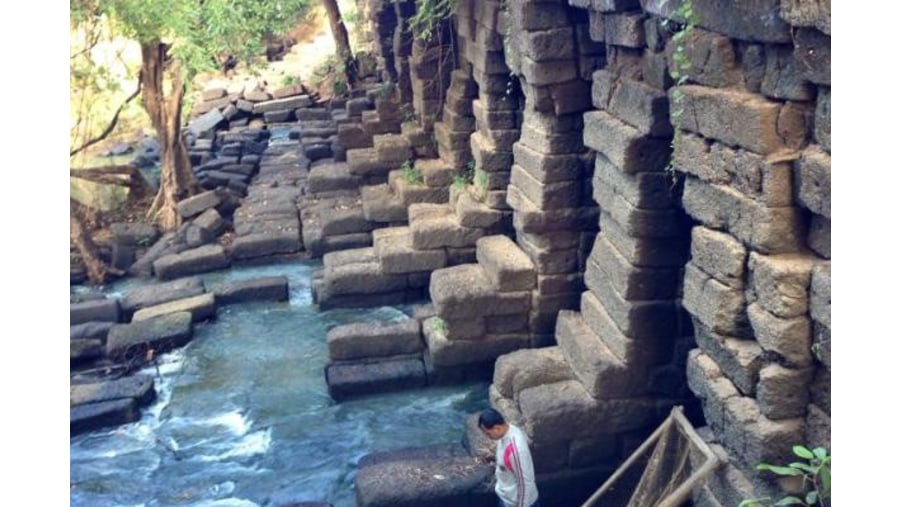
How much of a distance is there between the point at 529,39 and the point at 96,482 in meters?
4.73

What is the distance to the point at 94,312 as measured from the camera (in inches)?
418

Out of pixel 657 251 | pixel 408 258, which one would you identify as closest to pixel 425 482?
pixel 657 251

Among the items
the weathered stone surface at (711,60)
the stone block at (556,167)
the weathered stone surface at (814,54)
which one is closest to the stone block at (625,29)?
the weathered stone surface at (711,60)

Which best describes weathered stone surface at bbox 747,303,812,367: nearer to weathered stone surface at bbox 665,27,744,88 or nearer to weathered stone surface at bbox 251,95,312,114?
weathered stone surface at bbox 665,27,744,88

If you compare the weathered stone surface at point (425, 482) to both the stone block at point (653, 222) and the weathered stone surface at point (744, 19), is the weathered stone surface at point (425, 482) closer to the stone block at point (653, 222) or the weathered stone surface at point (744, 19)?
the stone block at point (653, 222)

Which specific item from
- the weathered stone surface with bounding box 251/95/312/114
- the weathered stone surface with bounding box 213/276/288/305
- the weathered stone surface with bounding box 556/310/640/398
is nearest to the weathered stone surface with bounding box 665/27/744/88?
the weathered stone surface with bounding box 556/310/640/398

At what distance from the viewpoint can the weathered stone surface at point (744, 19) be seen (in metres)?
4.16

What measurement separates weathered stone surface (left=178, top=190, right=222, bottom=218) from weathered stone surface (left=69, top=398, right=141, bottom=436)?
607cm

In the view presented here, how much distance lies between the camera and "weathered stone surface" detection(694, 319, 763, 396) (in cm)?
462

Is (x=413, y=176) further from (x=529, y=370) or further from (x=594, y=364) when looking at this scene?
(x=594, y=364)

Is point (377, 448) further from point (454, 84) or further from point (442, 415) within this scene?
point (454, 84)

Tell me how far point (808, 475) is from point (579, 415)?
2.08 m

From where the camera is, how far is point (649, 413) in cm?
648

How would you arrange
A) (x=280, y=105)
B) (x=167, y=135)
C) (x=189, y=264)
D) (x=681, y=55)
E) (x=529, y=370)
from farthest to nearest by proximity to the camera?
(x=280, y=105) < (x=167, y=135) < (x=189, y=264) < (x=529, y=370) < (x=681, y=55)
